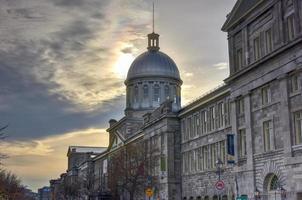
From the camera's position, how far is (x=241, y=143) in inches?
1956

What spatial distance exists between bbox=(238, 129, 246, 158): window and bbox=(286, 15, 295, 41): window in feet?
37.6

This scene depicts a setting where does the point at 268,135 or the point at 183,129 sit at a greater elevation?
the point at 183,129

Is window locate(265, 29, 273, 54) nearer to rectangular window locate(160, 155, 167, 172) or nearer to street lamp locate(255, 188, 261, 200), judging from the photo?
street lamp locate(255, 188, 261, 200)

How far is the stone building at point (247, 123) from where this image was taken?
40.8 meters

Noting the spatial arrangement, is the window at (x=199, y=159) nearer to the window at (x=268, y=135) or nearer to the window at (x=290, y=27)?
the window at (x=268, y=135)

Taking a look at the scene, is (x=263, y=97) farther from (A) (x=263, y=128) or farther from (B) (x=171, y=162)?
(B) (x=171, y=162)

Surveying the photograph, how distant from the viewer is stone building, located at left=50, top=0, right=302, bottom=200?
134 feet

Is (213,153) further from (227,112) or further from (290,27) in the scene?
(290,27)

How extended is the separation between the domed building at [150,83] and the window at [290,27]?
65873 millimetres

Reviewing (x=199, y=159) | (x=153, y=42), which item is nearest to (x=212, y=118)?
(x=199, y=159)

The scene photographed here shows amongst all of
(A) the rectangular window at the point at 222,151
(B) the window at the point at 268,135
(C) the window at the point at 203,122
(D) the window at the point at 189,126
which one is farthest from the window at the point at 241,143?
(D) the window at the point at 189,126

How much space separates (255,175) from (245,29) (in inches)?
526

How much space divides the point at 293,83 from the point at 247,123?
786cm

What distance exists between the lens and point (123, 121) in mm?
108938
